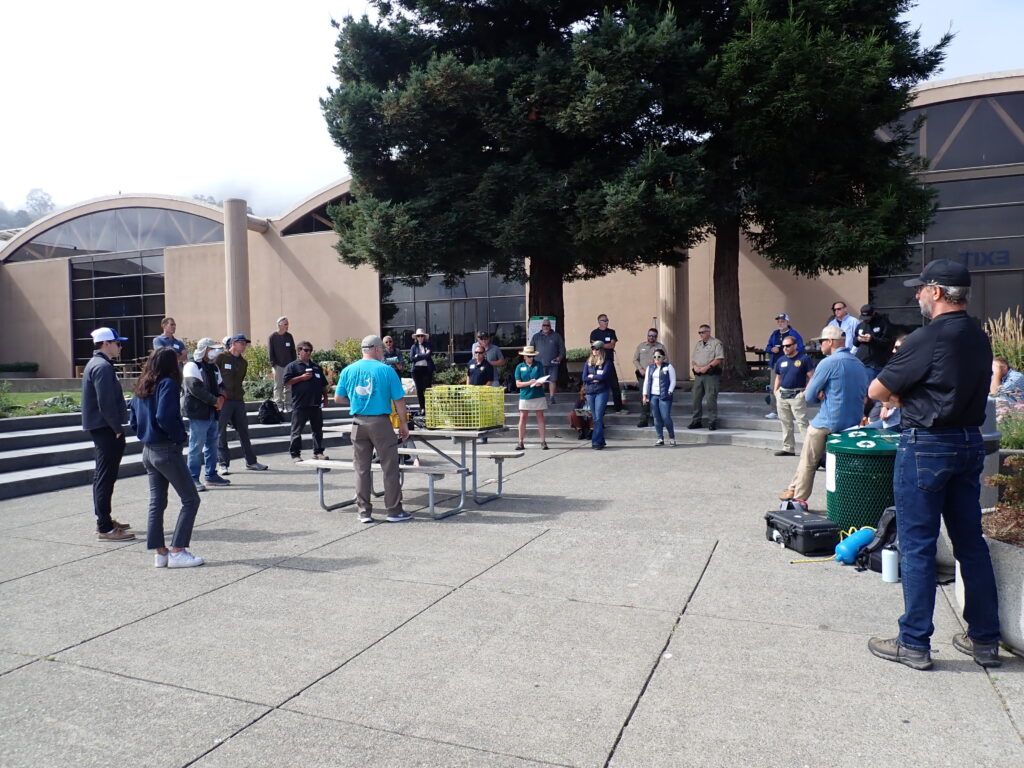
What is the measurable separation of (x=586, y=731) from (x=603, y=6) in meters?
15.0

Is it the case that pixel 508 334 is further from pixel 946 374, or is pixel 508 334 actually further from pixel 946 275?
pixel 946 374

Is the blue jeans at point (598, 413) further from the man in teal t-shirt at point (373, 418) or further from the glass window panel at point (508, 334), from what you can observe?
the glass window panel at point (508, 334)

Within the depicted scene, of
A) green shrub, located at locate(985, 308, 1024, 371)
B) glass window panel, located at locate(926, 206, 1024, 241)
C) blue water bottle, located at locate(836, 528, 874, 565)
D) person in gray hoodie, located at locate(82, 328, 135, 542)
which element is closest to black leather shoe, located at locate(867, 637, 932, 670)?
blue water bottle, located at locate(836, 528, 874, 565)

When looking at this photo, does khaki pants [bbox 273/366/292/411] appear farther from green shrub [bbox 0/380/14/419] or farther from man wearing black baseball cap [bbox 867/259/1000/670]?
man wearing black baseball cap [bbox 867/259/1000/670]

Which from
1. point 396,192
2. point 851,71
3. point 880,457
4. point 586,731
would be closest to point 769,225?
point 851,71

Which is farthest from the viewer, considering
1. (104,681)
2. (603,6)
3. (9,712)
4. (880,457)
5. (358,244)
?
(358,244)

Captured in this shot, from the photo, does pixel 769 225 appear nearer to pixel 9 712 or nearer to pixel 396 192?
pixel 396 192

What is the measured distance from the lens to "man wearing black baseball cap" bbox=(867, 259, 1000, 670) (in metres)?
3.70

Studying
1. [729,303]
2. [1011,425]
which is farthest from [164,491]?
[729,303]

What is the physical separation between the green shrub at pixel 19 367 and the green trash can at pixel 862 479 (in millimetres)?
35685

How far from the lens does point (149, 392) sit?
19.2 feet

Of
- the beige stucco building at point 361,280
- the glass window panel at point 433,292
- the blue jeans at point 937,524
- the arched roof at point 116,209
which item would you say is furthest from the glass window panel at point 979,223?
the arched roof at point 116,209

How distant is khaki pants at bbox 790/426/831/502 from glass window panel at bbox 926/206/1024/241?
16.5 meters

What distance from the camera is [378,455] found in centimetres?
720
